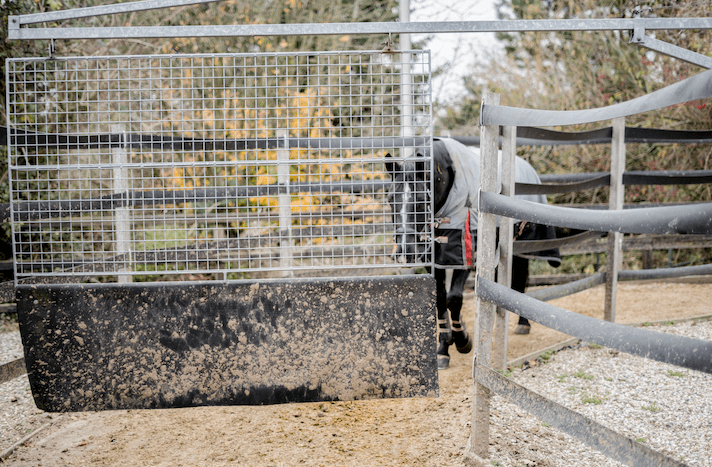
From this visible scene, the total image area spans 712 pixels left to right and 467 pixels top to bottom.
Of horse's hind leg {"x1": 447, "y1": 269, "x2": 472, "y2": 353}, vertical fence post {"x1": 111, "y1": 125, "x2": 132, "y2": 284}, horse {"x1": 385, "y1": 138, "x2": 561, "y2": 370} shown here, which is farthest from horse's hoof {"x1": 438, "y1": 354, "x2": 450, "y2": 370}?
vertical fence post {"x1": 111, "y1": 125, "x2": 132, "y2": 284}

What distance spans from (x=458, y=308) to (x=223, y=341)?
2.24 metres

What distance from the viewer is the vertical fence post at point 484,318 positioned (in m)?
2.30

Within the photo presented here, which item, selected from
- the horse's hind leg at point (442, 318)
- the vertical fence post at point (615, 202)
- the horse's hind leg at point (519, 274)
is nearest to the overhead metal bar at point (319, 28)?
the vertical fence post at point (615, 202)

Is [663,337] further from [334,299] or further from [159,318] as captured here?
[159,318]

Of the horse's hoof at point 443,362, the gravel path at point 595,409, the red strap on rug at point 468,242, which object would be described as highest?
the red strap on rug at point 468,242

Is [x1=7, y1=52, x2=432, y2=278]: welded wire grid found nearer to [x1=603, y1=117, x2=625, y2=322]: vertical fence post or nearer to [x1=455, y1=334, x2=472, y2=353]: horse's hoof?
[x1=455, y1=334, x2=472, y2=353]: horse's hoof

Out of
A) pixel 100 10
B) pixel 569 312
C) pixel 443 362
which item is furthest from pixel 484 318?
pixel 100 10

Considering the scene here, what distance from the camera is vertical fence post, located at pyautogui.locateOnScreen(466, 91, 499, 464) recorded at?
7.54 ft

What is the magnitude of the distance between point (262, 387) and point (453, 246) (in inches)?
79.7

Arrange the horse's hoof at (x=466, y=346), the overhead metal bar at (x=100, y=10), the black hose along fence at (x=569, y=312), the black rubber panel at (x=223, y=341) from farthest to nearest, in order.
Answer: the horse's hoof at (x=466, y=346) < the black rubber panel at (x=223, y=341) < the overhead metal bar at (x=100, y=10) < the black hose along fence at (x=569, y=312)

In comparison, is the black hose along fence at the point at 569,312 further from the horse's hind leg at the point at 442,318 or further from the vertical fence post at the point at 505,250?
the horse's hind leg at the point at 442,318

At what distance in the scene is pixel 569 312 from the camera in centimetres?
181

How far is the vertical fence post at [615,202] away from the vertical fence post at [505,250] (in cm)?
108

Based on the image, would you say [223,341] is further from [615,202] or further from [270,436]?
[615,202]
